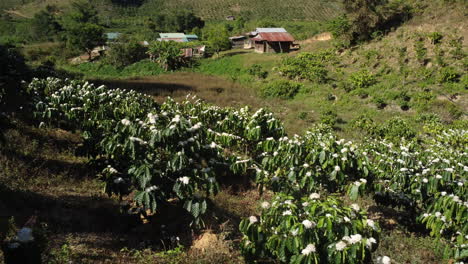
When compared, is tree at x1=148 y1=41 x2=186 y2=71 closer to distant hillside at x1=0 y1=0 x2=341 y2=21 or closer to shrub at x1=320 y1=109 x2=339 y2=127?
shrub at x1=320 y1=109 x2=339 y2=127

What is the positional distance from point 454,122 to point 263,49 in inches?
1152

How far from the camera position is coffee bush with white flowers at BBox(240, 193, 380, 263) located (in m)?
2.91

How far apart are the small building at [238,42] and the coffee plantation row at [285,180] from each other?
47392 mm

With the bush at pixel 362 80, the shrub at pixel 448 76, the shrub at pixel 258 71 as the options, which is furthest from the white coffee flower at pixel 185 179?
the shrub at pixel 258 71

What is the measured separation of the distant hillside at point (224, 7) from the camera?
7438cm

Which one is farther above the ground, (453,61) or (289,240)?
(453,61)

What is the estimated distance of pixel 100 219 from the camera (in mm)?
5840

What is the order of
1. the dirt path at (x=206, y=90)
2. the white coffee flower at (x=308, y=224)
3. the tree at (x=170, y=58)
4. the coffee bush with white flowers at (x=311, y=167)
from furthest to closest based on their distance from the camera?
the tree at (x=170, y=58)
the dirt path at (x=206, y=90)
the coffee bush with white flowers at (x=311, y=167)
the white coffee flower at (x=308, y=224)

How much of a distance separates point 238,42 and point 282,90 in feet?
108

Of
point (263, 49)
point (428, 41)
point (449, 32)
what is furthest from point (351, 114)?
point (263, 49)

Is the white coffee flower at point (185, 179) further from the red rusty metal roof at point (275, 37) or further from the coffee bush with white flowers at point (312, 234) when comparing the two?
the red rusty metal roof at point (275, 37)

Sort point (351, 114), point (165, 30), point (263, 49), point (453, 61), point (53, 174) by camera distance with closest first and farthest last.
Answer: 1. point (53, 174)
2. point (351, 114)
3. point (453, 61)
4. point (263, 49)
5. point (165, 30)

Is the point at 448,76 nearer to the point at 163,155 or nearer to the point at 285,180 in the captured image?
the point at 285,180

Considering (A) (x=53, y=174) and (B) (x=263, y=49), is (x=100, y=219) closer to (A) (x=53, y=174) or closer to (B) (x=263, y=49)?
(A) (x=53, y=174)
